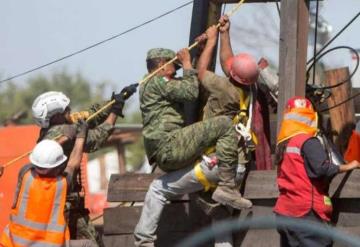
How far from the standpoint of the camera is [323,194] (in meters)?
9.39

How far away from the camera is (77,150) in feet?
33.0

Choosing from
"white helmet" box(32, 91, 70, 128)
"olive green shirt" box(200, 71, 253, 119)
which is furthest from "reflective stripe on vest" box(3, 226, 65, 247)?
"olive green shirt" box(200, 71, 253, 119)

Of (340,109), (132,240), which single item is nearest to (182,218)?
(132,240)

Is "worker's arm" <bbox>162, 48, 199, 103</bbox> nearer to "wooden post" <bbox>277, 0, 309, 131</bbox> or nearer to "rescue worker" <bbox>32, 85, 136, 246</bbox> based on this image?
"rescue worker" <bbox>32, 85, 136, 246</bbox>

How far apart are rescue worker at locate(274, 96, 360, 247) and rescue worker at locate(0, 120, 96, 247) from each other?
5.72ft

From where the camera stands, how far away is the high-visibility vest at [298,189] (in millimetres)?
9281

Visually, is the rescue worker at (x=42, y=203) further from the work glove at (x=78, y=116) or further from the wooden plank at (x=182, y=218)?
the wooden plank at (x=182, y=218)

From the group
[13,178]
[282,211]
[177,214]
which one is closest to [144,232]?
[177,214]

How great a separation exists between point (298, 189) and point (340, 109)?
264 cm

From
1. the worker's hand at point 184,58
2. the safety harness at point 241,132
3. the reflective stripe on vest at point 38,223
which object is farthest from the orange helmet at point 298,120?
the reflective stripe on vest at point 38,223

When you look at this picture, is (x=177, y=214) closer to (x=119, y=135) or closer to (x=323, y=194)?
(x=323, y=194)

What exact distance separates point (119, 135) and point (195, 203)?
19.0 meters

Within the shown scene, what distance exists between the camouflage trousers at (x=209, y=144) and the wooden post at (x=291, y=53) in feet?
2.33

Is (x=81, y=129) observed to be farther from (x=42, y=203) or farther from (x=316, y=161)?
(x=316, y=161)
